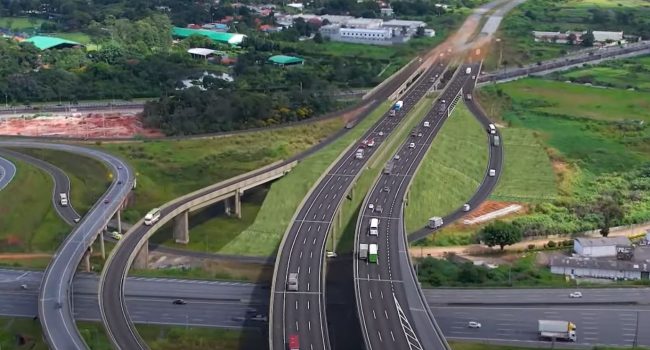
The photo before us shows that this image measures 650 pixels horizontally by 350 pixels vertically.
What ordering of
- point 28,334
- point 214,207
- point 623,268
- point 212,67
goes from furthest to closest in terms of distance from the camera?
point 212,67
point 214,207
point 623,268
point 28,334

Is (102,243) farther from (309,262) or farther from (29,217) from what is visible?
(309,262)

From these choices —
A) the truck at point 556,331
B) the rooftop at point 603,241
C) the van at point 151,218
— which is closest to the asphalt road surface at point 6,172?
the van at point 151,218

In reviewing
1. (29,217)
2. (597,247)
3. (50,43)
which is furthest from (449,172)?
(50,43)

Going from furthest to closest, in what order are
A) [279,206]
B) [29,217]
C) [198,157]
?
[198,157] < [279,206] < [29,217]

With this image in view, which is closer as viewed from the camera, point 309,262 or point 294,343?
point 294,343

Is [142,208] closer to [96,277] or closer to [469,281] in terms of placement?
[96,277]

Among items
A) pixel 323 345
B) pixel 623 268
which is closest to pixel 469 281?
pixel 623 268
